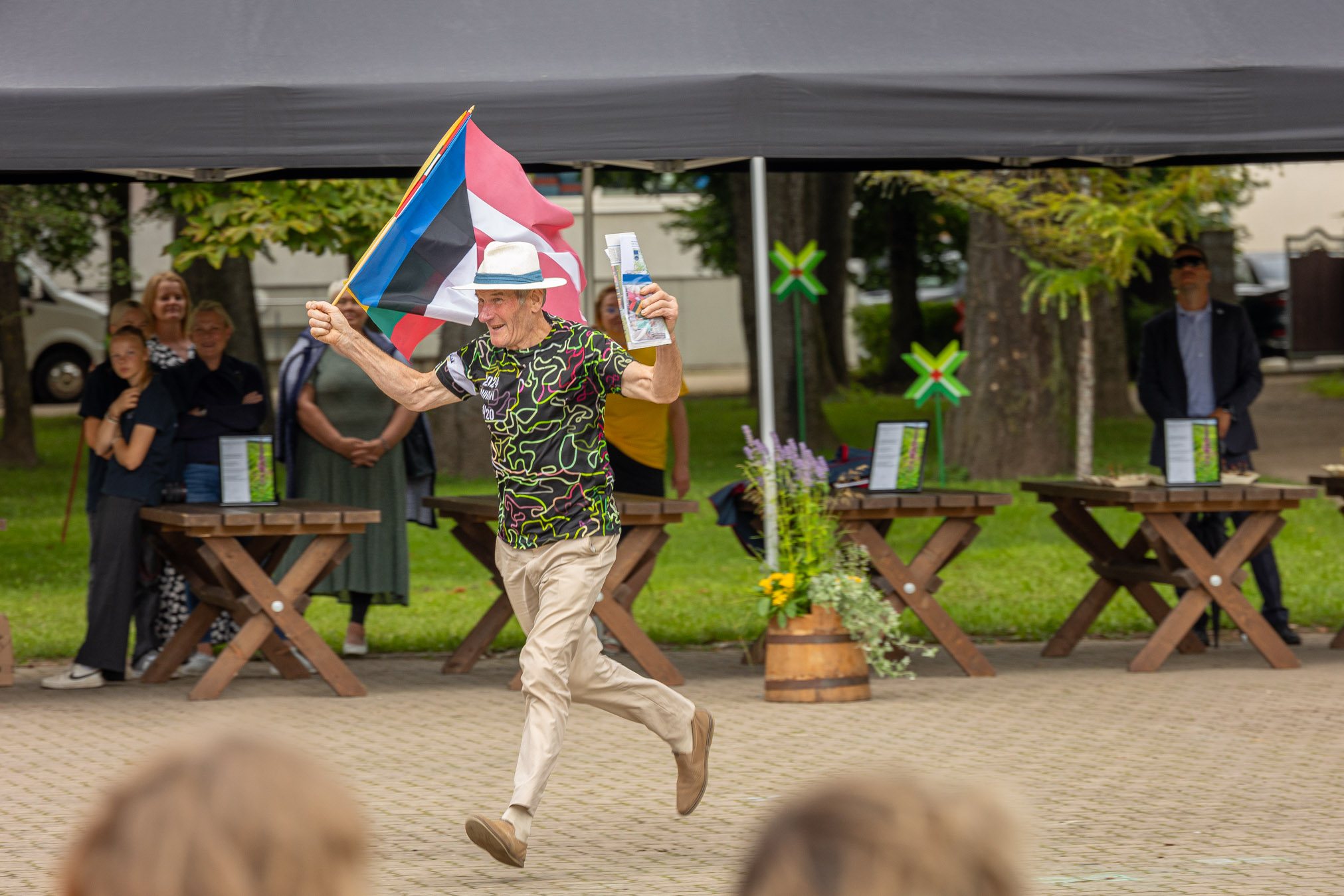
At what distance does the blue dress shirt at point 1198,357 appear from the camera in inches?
355

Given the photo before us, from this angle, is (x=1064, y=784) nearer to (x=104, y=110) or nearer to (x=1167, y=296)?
(x=104, y=110)

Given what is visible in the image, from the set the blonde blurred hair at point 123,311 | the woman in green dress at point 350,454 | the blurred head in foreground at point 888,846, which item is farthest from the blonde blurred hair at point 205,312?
the blurred head in foreground at point 888,846

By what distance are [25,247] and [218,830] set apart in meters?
15.8

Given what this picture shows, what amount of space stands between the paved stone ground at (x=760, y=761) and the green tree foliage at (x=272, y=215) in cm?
327

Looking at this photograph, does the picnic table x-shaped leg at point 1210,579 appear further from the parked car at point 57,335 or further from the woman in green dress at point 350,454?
the parked car at point 57,335

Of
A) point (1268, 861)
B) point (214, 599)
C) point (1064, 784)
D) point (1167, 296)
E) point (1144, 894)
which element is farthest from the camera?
point (1167, 296)

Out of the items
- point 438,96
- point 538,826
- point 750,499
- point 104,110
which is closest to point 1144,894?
point 538,826

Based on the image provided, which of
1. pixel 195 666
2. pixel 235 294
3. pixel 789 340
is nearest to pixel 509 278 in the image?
pixel 195 666

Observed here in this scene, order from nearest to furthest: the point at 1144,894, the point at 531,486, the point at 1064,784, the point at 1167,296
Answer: the point at 1144,894 → the point at 531,486 → the point at 1064,784 → the point at 1167,296

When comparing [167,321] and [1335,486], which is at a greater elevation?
[167,321]

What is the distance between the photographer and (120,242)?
18297 millimetres

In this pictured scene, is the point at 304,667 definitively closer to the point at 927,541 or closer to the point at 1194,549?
the point at 927,541

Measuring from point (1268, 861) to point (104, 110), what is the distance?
17.9 ft

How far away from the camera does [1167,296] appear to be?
87.6 feet
